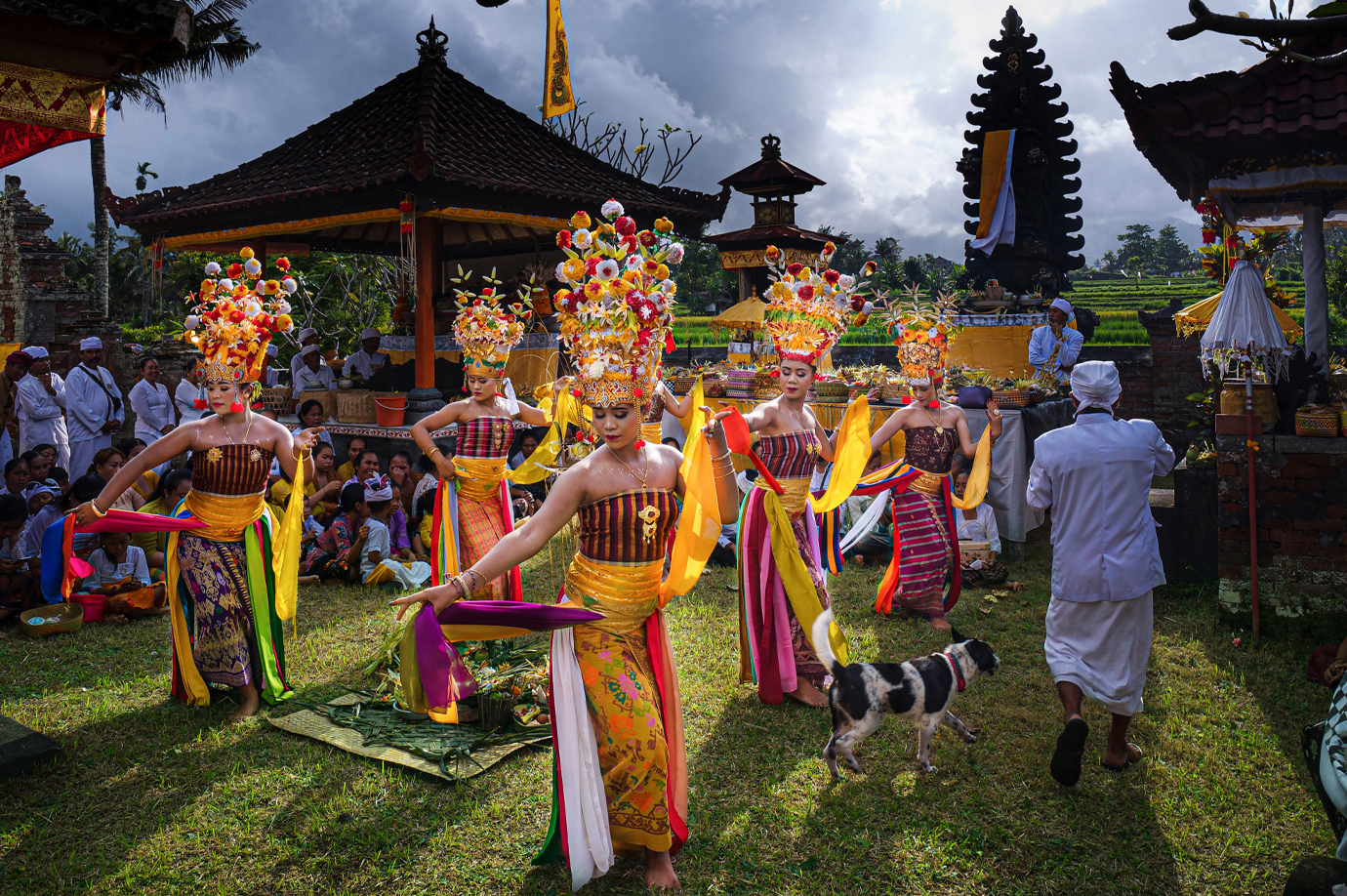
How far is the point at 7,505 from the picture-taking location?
6.61 metres

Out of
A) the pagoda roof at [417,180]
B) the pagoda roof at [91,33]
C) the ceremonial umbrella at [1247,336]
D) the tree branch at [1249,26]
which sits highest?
the pagoda roof at [417,180]

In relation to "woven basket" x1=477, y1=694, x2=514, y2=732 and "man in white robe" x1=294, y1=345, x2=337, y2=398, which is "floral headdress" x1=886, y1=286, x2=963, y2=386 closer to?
"woven basket" x1=477, y1=694, x2=514, y2=732

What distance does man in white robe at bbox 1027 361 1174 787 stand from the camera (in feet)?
13.3

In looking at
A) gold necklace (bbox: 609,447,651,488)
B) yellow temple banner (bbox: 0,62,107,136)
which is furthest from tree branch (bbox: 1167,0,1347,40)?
yellow temple banner (bbox: 0,62,107,136)

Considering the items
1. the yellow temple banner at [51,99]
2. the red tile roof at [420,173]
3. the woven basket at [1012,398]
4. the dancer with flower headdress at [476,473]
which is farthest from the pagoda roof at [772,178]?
the yellow temple banner at [51,99]

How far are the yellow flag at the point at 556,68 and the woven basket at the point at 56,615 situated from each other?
15.1 m

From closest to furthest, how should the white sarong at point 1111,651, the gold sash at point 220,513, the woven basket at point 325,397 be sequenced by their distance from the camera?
the white sarong at point 1111,651 < the gold sash at point 220,513 < the woven basket at point 325,397

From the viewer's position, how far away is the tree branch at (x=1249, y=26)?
2.13 meters

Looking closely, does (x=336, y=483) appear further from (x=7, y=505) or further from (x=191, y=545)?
(x=191, y=545)

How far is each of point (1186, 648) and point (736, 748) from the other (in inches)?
136

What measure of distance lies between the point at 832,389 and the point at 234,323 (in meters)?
6.70

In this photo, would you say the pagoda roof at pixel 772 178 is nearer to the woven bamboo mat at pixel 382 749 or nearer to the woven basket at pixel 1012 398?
the woven basket at pixel 1012 398

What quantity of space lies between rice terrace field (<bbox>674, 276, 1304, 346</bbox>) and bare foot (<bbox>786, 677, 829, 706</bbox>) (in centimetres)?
2035

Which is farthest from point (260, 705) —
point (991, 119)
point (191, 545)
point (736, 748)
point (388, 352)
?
point (991, 119)
